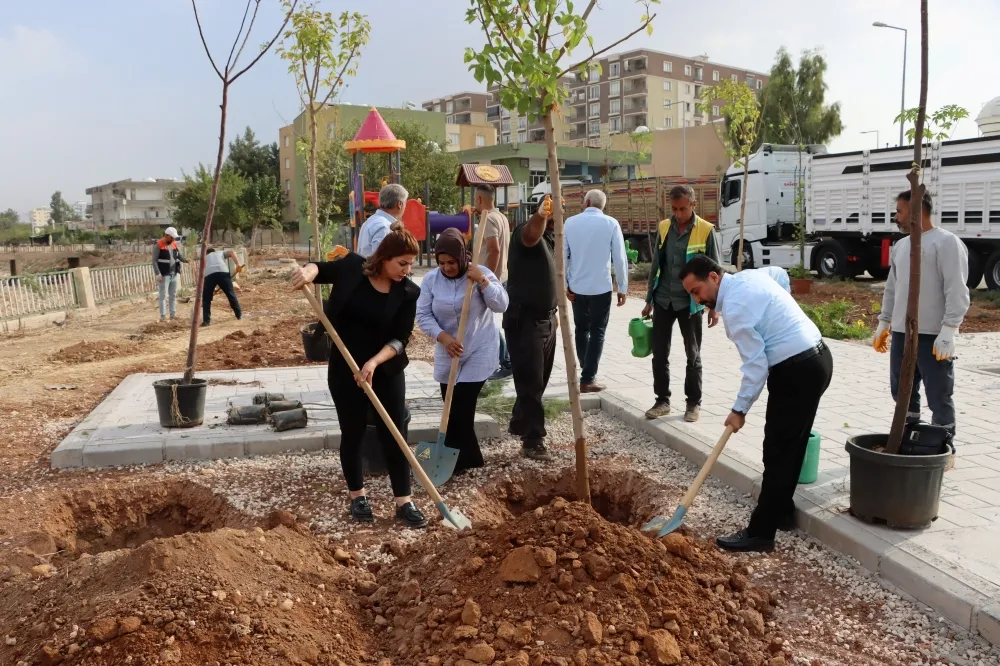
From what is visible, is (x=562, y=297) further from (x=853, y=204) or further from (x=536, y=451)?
(x=853, y=204)

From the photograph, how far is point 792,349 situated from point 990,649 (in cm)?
143

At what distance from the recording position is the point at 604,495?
4.91 metres

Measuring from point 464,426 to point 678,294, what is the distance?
6.47ft

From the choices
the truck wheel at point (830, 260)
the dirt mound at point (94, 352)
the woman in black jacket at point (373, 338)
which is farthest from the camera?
the truck wheel at point (830, 260)

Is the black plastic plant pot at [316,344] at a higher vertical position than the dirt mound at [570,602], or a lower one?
higher

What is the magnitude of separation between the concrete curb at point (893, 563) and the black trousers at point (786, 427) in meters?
0.21

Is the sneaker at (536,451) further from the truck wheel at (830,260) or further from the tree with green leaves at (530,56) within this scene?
the truck wheel at (830,260)

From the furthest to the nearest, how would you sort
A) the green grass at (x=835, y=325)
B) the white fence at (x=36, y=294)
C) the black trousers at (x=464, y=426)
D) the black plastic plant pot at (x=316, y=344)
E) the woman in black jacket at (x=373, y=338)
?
1. the white fence at (x=36, y=294)
2. the green grass at (x=835, y=325)
3. the black plastic plant pot at (x=316, y=344)
4. the black trousers at (x=464, y=426)
5. the woman in black jacket at (x=373, y=338)

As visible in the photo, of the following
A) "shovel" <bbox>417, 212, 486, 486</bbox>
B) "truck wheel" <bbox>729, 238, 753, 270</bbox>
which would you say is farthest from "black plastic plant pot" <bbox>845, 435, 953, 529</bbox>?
"truck wheel" <bbox>729, 238, 753, 270</bbox>

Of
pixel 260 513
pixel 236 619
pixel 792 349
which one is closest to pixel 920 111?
pixel 792 349

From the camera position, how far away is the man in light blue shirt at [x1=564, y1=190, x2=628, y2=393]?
6629 mm

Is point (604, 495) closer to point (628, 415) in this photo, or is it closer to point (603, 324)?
point (628, 415)

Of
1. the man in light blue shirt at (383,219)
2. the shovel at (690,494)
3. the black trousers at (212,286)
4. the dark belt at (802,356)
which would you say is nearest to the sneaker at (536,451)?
the shovel at (690,494)

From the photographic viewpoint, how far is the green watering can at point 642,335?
620 cm
